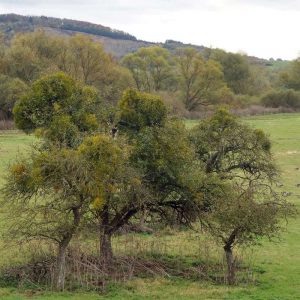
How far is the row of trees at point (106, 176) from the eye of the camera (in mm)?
21531

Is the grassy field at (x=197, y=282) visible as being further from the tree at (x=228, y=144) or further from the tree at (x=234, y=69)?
the tree at (x=234, y=69)

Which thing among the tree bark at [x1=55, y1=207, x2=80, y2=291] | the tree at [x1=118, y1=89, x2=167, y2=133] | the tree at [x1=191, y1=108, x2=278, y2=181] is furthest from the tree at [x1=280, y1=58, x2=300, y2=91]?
the tree bark at [x1=55, y1=207, x2=80, y2=291]

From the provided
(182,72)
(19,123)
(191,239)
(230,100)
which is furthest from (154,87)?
(19,123)

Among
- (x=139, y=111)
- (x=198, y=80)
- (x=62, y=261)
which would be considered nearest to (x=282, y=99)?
(x=198, y=80)

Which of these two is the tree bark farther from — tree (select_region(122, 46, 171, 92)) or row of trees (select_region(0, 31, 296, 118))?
tree (select_region(122, 46, 171, 92))

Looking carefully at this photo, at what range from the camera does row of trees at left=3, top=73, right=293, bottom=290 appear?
848 inches

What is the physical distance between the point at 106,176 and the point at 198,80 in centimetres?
8598

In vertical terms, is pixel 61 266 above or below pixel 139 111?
below

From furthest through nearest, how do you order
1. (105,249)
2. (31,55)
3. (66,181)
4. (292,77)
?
(292,77)
(31,55)
(105,249)
(66,181)

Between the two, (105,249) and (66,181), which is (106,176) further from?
(105,249)

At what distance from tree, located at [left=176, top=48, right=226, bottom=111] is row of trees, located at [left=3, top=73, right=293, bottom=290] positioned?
78545 millimetres

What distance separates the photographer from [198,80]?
105812 mm

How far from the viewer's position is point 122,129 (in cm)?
2483

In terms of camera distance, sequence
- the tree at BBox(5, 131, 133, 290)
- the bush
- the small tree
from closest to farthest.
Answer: the tree at BBox(5, 131, 133, 290) < the small tree < the bush
